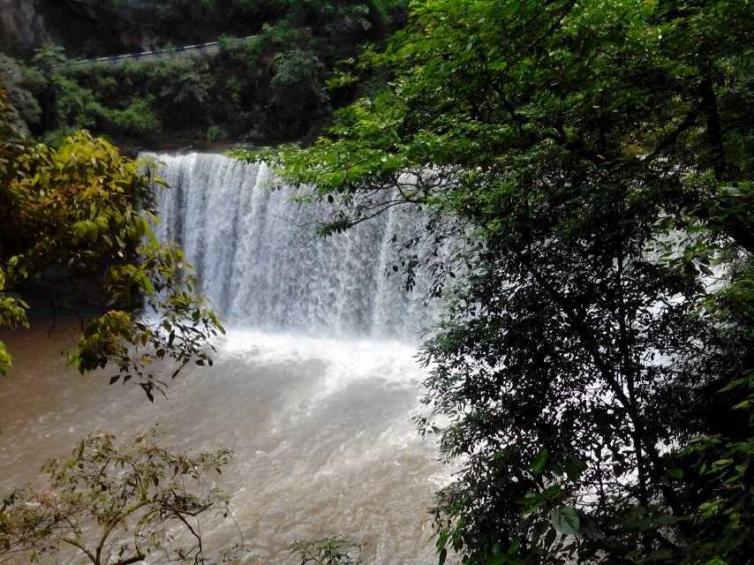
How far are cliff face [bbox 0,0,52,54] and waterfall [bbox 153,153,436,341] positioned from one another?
9963mm

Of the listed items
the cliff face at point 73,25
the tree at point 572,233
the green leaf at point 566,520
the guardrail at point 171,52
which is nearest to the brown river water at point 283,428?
the tree at point 572,233

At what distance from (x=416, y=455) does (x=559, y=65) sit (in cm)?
470

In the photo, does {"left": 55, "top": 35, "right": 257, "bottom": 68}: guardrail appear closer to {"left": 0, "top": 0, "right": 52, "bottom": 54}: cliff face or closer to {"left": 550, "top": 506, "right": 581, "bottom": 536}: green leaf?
{"left": 0, "top": 0, "right": 52, "bottom": 54}: cliff face

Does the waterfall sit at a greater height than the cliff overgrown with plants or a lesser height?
lesser

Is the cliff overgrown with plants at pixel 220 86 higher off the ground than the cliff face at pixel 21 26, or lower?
lower

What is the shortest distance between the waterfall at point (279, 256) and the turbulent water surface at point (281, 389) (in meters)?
0.03

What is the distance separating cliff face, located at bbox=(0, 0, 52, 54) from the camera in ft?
59.1

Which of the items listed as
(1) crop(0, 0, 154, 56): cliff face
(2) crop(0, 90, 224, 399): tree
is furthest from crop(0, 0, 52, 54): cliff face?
(2) crop(0, 90, 224, 399): tree

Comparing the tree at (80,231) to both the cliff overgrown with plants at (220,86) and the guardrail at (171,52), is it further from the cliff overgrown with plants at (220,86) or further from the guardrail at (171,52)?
the guardrail at (171,52)

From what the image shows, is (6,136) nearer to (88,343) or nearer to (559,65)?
(88,343)

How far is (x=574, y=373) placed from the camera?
3.03 metres

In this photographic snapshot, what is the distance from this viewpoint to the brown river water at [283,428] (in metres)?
5.65

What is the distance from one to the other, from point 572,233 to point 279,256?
8856 millimetres

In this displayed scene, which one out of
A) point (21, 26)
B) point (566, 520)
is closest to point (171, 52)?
point (21, 26)
